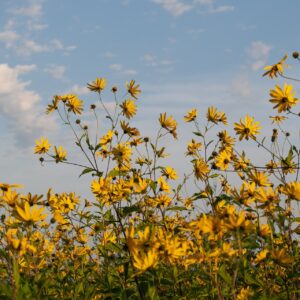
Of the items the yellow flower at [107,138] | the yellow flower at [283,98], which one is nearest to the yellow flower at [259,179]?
the yellow flower at [283,98]

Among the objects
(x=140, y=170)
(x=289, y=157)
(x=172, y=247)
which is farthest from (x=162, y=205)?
(x=172, y=247)

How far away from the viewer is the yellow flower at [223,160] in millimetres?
7000

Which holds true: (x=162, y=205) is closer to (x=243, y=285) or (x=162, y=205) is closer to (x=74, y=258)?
(x=243, y=285)

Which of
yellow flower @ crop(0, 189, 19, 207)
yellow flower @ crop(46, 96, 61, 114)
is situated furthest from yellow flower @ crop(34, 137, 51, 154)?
yellow flower @ crop(0, 189, 19, 207)

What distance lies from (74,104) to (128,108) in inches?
35.2

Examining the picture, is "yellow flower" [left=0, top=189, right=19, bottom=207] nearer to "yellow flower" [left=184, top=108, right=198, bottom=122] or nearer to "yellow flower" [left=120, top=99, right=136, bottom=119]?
"yellow flower" [left=120, top=99, right=136, bottom=119]

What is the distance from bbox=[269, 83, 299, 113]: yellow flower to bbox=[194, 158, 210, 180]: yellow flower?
4.84 ft

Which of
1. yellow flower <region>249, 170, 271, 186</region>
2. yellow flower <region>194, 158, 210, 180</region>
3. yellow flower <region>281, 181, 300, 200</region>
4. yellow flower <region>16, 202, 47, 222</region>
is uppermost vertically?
yellow flower <region>194, 158, 210, 180</region>

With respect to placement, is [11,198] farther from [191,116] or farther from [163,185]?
[191,116]

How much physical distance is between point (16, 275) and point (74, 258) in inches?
192

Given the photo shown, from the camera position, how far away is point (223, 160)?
276 inches

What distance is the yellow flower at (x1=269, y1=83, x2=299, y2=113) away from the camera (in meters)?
5.57

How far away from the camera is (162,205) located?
260 inches

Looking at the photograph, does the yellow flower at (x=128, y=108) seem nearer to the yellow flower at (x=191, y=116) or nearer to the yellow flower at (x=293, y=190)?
the yellow flower at (x=191, y=116)
